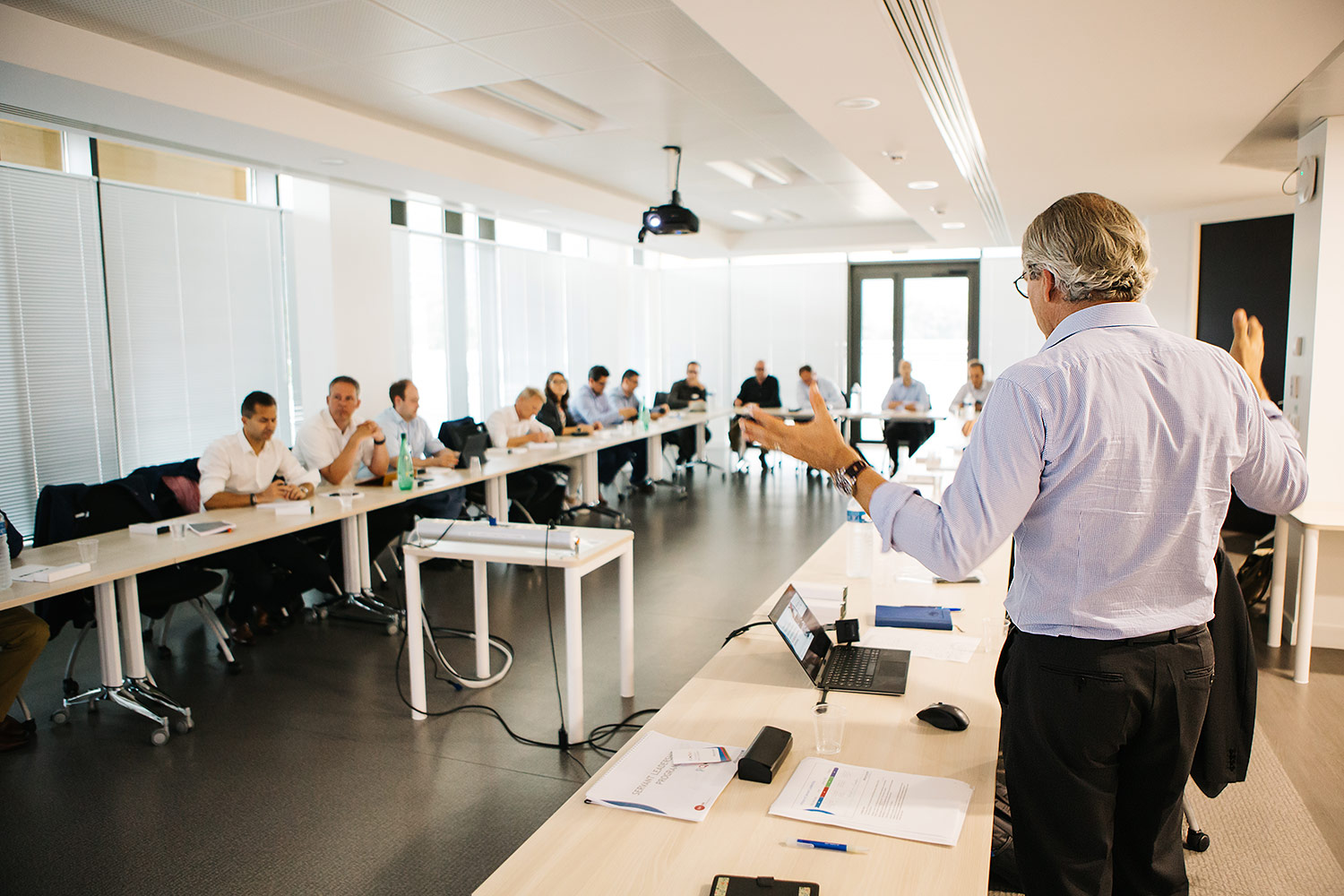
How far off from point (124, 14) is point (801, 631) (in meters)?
4.03

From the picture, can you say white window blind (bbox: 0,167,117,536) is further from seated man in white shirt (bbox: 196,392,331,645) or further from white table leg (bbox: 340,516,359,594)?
white table leg (bbox: 340,516,359,594)

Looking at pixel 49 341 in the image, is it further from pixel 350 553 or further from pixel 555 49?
pixel 555 49

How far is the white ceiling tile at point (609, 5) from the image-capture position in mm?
3703

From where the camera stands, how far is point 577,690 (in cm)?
332

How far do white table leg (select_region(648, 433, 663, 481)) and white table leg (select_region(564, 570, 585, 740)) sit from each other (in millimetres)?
5837

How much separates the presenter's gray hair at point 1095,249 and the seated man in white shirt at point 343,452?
15.5 feet

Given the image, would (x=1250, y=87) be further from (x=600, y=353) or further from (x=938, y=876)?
(x=600, y=353)

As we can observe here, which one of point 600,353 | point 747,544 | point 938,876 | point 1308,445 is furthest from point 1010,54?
point 600,353

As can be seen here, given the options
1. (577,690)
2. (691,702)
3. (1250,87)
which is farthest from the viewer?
(1250,87)

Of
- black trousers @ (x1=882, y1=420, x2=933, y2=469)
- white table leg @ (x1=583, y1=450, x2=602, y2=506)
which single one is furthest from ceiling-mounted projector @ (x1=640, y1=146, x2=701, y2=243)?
black trousers @ (x1=882, y1=420, x2=933, y2=469)

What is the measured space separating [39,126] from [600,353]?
7.01 m

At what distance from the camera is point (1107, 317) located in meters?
1.37

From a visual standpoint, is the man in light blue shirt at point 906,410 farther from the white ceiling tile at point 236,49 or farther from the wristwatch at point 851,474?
the wristwatch at point 851,474

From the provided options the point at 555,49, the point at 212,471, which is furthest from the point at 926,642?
the point at 212,471
